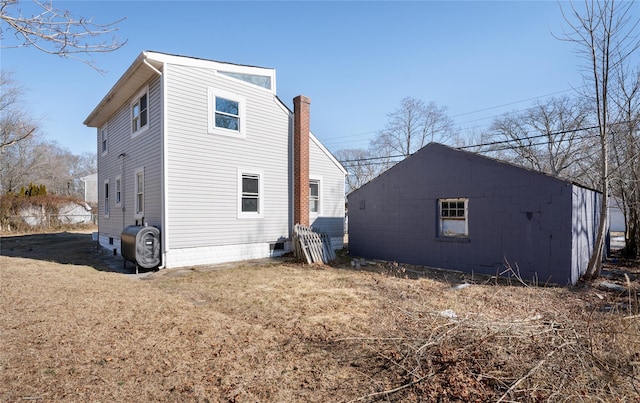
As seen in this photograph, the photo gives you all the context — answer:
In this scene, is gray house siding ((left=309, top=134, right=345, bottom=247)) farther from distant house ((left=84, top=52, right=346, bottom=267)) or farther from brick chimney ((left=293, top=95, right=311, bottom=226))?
brick chimney ((left=293, top=95, right=311, bottom=226))

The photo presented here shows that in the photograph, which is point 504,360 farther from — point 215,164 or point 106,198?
point 106,198

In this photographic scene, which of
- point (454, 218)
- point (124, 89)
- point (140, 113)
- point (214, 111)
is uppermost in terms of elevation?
point (124, 89)

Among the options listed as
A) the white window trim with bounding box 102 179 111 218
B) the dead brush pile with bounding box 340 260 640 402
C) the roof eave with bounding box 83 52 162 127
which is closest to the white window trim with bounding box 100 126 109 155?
the roof eave with bounding box 83 52 162 127

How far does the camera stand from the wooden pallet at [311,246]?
10.3 meters

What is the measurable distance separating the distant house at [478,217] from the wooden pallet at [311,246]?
154 cm

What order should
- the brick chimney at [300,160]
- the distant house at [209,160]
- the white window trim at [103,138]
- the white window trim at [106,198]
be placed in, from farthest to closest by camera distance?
the white window trim at [103,138] → the white window trim at [106,198] → the brick chimney at [300,160] → the distant house at [209,160]

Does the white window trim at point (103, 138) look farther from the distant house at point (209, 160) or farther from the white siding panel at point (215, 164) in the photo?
the white siding panel at point (215, 164)

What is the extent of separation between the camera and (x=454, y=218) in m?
9.09

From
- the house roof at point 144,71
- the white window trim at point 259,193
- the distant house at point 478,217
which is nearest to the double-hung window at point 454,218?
the distant house at point 478,217

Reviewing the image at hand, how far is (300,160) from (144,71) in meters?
5.61

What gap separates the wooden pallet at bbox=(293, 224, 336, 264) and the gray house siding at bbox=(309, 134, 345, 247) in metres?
2.12

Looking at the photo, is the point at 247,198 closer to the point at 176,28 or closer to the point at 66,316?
the point at 176,28

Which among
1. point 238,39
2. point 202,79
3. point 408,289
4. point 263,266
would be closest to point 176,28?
point 202,79

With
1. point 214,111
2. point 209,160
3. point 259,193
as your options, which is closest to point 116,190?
point 209,160
